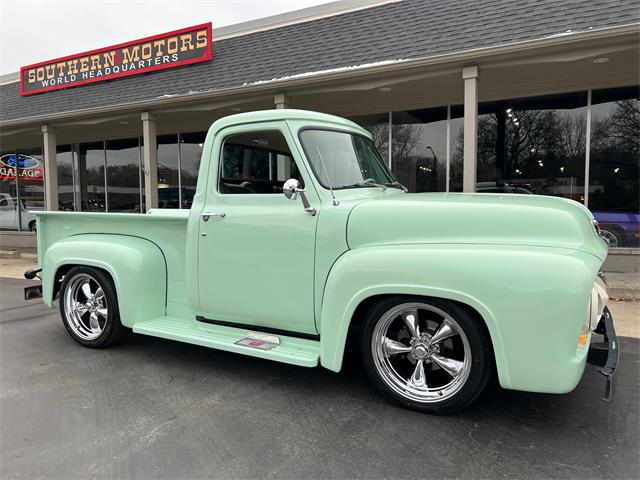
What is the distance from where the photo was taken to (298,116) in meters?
3.57

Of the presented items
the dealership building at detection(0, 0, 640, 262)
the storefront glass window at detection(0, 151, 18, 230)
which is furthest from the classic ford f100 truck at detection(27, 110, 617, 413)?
the storefront glass window at detection(0, 151, 18, 230)

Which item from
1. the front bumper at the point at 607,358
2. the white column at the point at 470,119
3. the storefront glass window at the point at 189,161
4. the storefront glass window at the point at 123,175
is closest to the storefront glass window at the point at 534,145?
the white column at the point at 470,119

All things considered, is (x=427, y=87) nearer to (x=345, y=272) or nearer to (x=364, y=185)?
(x=364, y=185)

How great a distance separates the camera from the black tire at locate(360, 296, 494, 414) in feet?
8.97

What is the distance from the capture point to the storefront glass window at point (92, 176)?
1527cm

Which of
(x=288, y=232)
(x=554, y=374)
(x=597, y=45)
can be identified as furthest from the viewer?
(x=597, y=45)

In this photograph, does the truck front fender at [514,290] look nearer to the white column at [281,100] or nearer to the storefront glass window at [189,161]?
the white column at [281,100]

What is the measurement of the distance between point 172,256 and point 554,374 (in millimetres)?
3152

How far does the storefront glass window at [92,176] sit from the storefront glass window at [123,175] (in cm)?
35

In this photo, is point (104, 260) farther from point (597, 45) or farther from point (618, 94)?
point (618, 94)

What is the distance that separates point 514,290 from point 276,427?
1.66 m

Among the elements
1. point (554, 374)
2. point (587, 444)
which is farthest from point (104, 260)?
point (587, 444)

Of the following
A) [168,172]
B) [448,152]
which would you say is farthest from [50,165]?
[448,152]

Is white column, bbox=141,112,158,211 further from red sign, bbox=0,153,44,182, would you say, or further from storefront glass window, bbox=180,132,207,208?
red sign, bbox=0,153,44,182
